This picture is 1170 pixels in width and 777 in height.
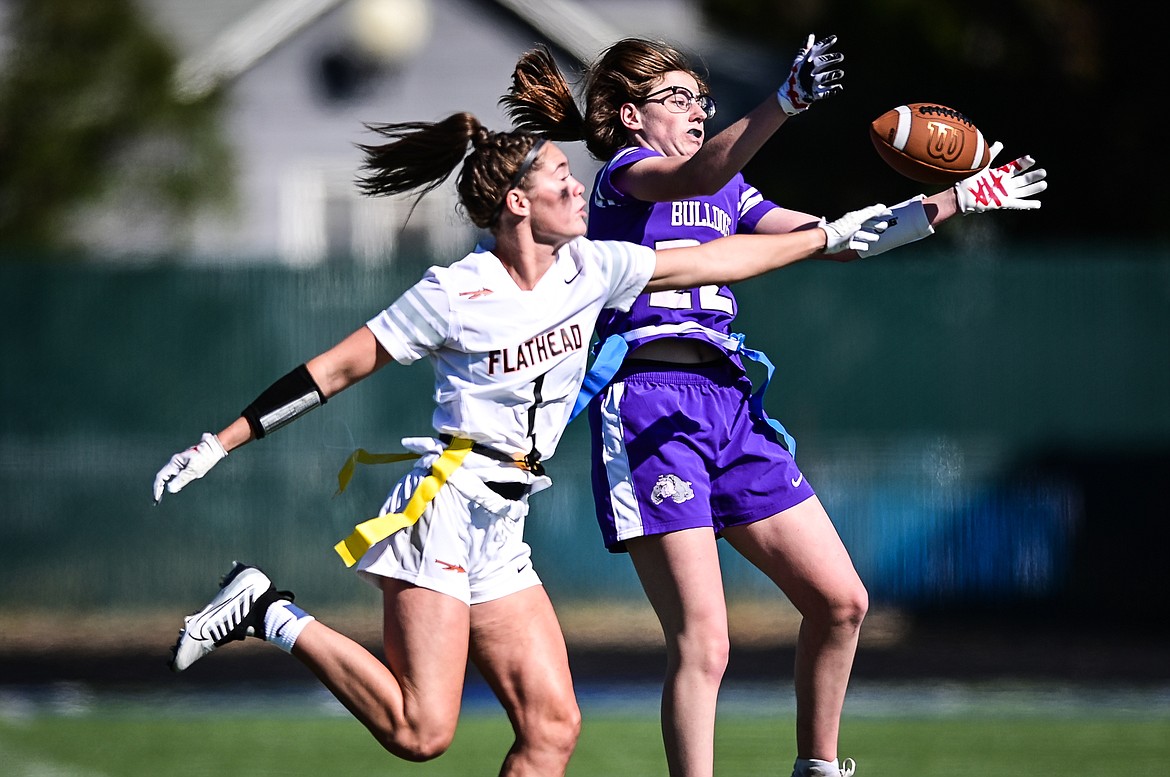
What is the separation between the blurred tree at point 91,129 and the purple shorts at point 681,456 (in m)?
12.9

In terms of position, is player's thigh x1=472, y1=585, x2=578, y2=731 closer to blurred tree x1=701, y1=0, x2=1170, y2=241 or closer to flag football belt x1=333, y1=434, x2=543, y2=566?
flag football belt x1=333, y1=434, x2=543, y2=566

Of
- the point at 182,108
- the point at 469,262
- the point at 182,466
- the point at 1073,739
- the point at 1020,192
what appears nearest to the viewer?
the point at 182,466

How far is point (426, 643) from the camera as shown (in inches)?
176

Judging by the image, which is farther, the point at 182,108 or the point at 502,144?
the point at 182,108

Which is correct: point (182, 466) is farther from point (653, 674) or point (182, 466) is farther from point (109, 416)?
point (109, 416)

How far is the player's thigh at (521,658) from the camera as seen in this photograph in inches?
180

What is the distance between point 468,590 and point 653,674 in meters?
6.59

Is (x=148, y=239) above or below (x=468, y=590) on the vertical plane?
above

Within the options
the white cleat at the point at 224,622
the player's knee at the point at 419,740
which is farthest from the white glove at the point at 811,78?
the white cleat at the point at 224,622

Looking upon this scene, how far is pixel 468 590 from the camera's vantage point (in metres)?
4.54

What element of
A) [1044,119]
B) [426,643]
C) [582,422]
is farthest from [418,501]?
[1044,119]

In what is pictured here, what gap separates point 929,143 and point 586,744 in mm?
3995

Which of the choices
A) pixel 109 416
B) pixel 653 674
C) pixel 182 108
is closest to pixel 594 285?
pixel 653 674

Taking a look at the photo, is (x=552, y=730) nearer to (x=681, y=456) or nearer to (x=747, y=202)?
(x=681, y=456)
